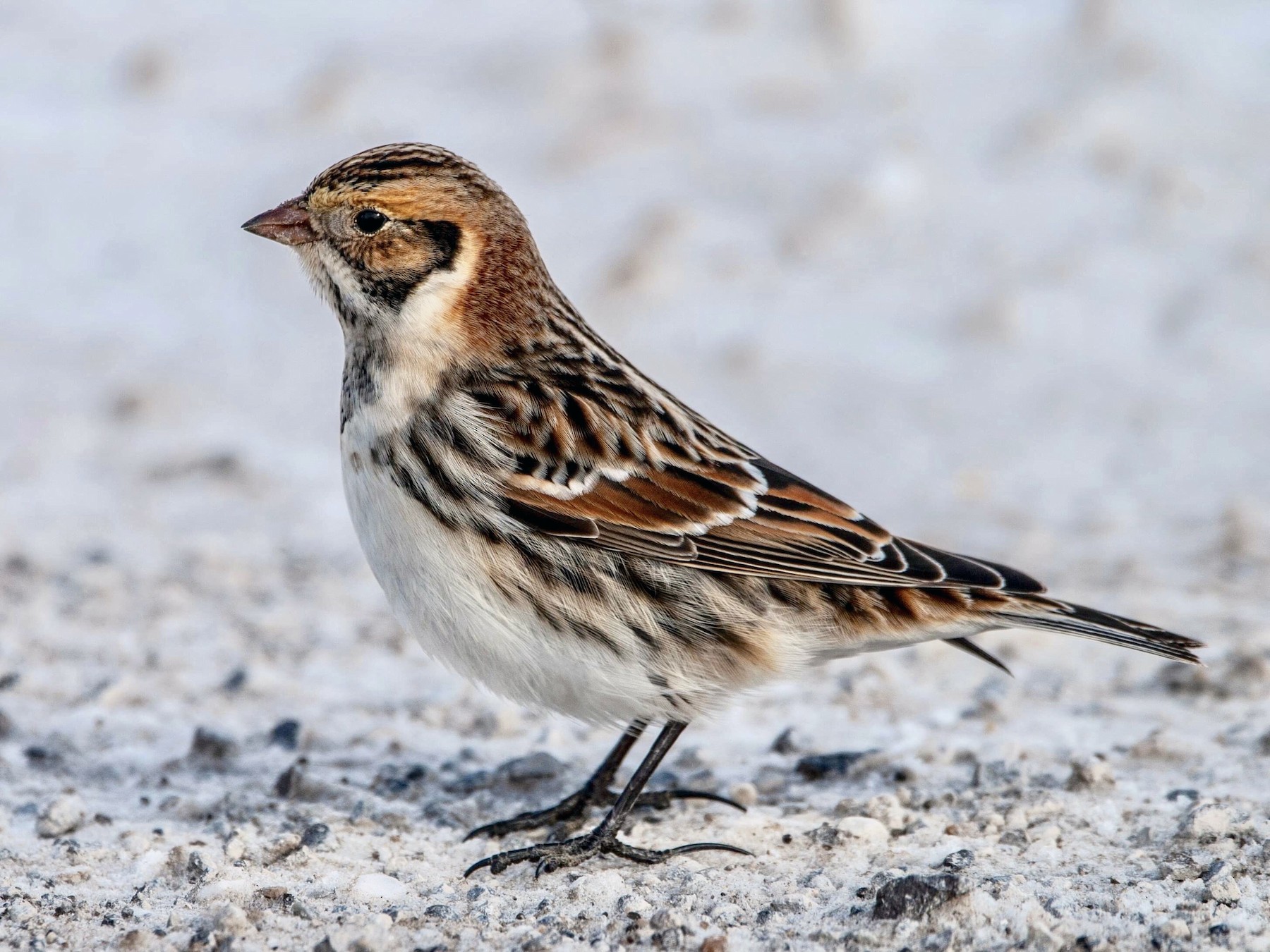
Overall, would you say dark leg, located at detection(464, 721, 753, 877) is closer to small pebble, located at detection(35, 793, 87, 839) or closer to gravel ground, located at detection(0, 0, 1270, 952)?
gravel ground, located at detection(0, 0, 1270, 952)

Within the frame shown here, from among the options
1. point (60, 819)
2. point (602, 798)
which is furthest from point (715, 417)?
point (60, 819)

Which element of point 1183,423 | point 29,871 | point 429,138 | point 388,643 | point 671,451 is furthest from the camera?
point 429,138

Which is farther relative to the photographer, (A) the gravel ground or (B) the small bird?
(B) the small bird

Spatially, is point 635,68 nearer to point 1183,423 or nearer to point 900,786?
point 1183,423

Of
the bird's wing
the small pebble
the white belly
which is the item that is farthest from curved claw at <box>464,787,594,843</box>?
the small pebble

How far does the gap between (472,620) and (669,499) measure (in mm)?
802

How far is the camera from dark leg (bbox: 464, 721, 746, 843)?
5652mm

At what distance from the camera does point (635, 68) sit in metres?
12.9

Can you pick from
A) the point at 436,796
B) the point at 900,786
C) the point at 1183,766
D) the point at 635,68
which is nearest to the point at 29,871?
the point at 436,796

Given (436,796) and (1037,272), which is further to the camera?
(1037,272)

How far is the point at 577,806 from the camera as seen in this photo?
5785 mm

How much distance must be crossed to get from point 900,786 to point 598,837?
1.15 m

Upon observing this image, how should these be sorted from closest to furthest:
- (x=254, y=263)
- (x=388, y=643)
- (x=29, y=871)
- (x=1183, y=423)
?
(x=29, y=871)
(x=388, y=643)
(x=1183, y=423)
(x=254, y=263)

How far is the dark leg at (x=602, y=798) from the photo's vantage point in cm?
565
